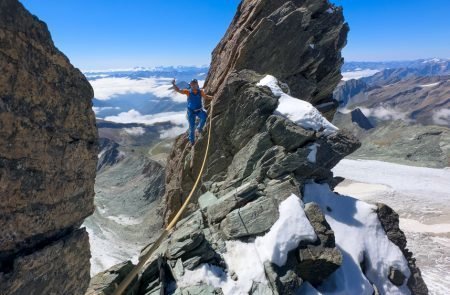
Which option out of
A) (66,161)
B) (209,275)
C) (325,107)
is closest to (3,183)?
(66,161)

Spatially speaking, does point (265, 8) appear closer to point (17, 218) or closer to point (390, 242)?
point (390, 242)

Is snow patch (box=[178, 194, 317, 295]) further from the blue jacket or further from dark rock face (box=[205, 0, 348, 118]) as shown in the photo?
dark rock face (box=[205, 0, 348, 118])

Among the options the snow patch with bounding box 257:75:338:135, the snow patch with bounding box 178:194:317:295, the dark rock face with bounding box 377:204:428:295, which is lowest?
the dark rock face with bounding box 377:204:428:295

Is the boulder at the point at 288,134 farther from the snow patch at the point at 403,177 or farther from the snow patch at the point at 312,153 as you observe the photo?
the snow patch at the point at 403,177

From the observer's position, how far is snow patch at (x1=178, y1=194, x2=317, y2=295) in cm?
1514

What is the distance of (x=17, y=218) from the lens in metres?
9.05

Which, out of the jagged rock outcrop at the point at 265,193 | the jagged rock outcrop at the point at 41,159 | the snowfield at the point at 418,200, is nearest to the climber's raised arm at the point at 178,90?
the jagged rock outcrop at the point at 265,193

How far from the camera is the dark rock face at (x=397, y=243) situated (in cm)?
1808

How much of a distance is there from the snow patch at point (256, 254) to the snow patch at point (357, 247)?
225 cm

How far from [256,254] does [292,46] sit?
23426 millimetres

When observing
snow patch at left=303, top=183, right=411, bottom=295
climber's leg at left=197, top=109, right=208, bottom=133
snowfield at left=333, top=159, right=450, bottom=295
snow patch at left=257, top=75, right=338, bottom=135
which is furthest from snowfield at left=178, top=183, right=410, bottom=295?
snowfield at left=333, top=159, right=450, bottom=295

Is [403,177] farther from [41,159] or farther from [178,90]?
[41,159]

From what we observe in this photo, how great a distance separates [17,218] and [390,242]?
1708cm

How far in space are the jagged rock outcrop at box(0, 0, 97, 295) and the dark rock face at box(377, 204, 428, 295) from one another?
49.1 feet
